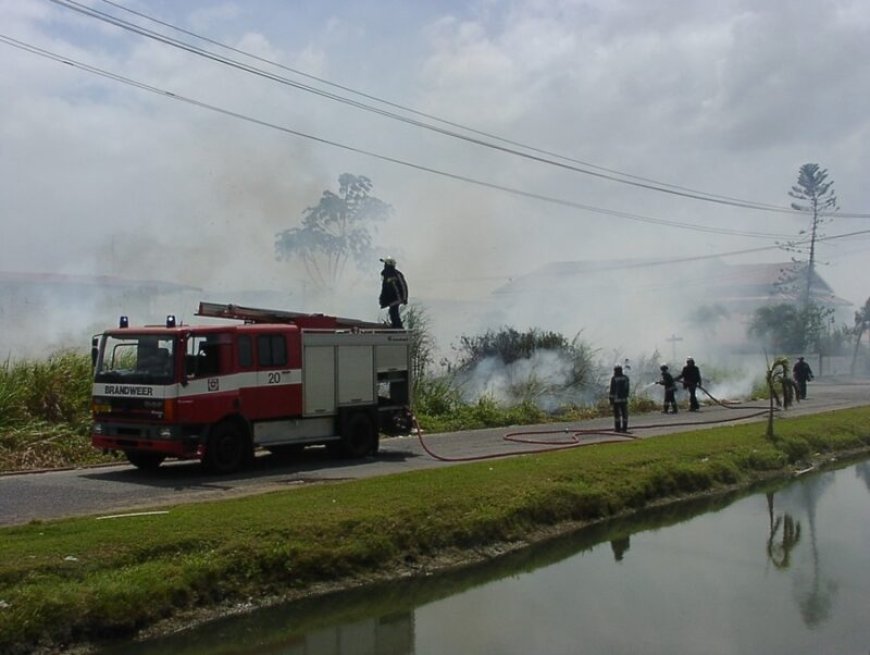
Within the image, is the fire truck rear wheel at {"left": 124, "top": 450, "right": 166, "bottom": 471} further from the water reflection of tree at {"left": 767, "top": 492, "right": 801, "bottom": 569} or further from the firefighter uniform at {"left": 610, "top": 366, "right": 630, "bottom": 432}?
the firefighter uniform at {"left": 610, "top": 366, "right": 630, "bottom": 432}

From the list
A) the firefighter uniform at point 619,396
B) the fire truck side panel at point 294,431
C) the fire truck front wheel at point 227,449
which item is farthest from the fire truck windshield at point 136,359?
the firefighter uniform at point 619,396

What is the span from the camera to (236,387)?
15438 millimetres

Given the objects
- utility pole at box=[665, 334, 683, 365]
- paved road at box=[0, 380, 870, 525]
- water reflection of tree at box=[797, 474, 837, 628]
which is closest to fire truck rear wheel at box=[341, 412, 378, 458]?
paved road at box=[0, 380, 870, 525]

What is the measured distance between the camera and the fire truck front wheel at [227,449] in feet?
49.5

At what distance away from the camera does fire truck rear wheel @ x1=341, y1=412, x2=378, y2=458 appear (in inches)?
694

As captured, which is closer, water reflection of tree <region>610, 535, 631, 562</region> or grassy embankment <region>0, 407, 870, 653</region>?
grassy embankment <region>0, 407, 870, 653</region>

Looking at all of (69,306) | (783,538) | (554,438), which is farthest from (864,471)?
(69,306)

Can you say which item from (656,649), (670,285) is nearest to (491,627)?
(656,649)

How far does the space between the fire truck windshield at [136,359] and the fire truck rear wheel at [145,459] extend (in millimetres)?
1393

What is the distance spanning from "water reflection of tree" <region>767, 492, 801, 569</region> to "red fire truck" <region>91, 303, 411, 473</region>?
A: 7297 mm

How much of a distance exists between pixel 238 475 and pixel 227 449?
17.5 inches

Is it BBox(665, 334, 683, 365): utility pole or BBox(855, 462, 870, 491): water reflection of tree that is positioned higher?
BBox(665, 334, 683, 365): utility pole

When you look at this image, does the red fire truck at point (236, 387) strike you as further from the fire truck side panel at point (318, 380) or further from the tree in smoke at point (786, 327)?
the tree in smoke at point (786, 327)

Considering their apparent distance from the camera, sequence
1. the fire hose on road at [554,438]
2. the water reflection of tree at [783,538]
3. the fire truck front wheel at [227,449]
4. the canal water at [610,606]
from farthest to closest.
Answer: the fire hose on road at [554,438]
the fire truck front wheel at [227,449]
the water reflection of tree at [783,538]
the canal water at [610,606]
